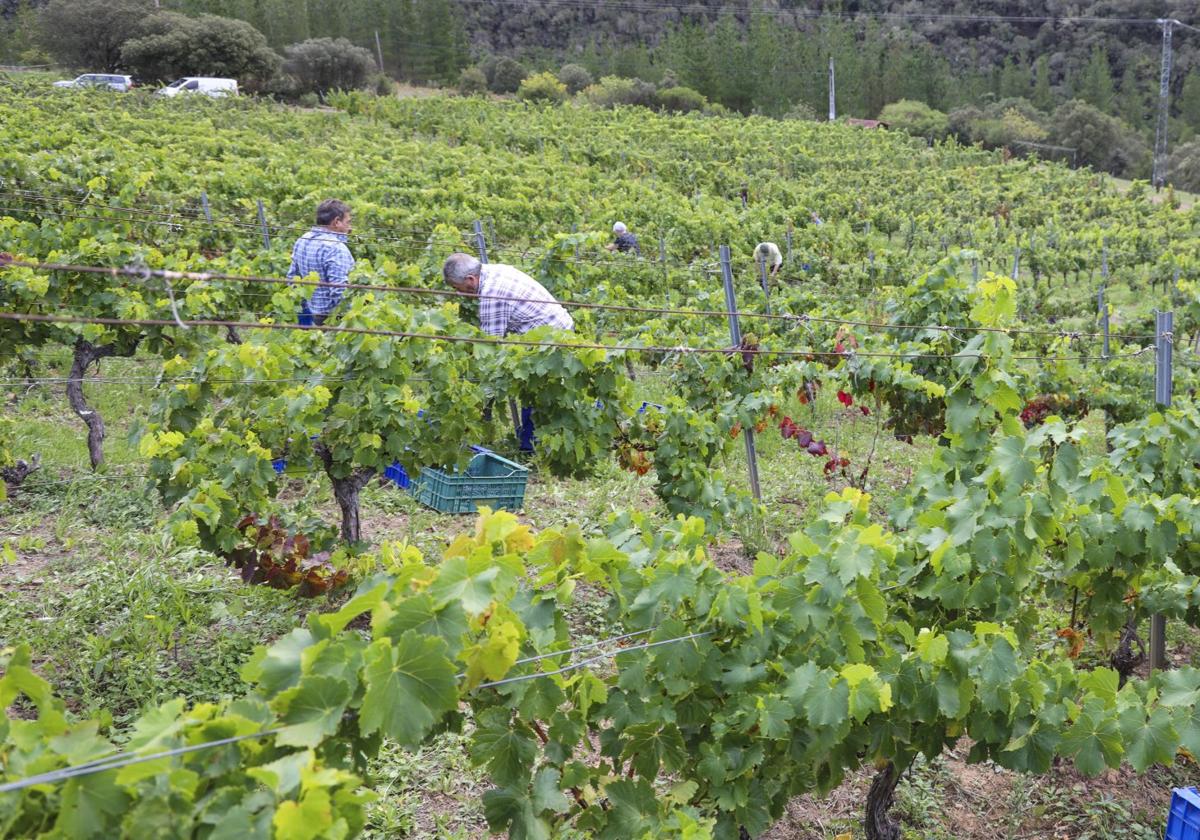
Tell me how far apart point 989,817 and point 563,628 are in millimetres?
2260

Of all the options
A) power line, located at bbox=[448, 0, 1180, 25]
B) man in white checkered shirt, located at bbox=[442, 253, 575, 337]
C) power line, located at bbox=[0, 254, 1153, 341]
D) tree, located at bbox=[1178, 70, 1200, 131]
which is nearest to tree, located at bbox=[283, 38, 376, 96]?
power line, located at bbox=[448, 0, 1180, 25]

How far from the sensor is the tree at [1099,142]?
42562 mm

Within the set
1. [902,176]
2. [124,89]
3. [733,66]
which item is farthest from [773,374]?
[733,66]

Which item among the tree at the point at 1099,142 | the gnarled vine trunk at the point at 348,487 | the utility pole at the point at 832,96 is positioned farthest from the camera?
the utility pole at the point at 832,96

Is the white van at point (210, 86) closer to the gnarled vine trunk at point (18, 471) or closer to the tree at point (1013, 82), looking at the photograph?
the gnarled vine trunk at point (18, 471)

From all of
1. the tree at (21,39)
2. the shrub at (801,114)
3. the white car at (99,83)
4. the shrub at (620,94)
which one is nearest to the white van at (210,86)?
the white car at (99,83)

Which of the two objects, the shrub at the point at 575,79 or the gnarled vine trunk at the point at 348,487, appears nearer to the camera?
the gnarled vine trunk at the point at 348,487

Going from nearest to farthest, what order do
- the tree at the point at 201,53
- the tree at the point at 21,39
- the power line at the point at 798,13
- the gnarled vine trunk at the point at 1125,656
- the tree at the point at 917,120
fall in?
the gnarled vine trunk at the point at 1125,656 → the tree at the point at 201,53 → the tree at the point at 21,39 → the tree at the point at 917,120 → the power line at the point at 798,13

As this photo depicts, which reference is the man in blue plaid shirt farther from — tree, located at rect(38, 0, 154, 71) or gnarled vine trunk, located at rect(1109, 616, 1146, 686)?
tree, located at rect(38, 0, 154, 71)

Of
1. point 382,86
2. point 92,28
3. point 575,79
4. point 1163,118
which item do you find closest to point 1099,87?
point 1163,118

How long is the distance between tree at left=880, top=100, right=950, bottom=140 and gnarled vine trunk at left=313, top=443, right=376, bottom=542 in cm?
3967

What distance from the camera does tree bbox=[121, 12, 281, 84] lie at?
35031 millimetres

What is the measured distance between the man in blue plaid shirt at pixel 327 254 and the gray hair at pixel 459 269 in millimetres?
825

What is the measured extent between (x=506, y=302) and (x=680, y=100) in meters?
42.3
